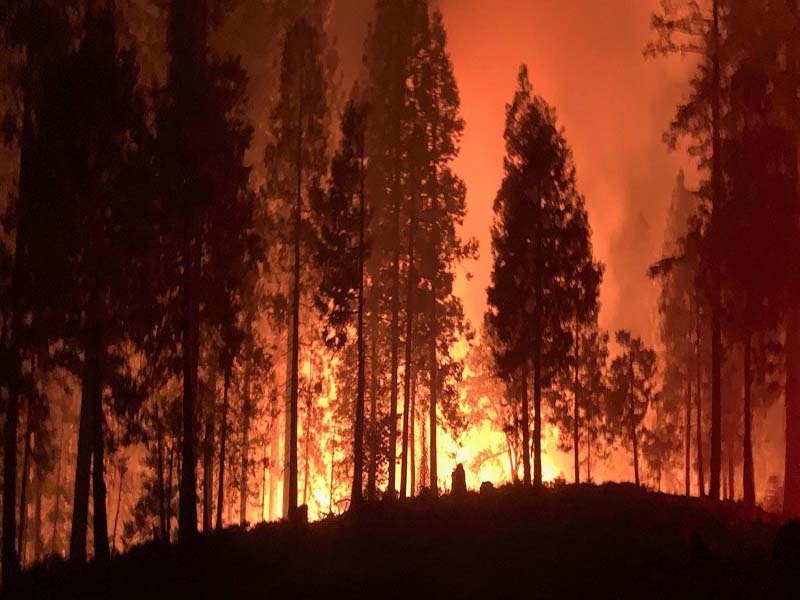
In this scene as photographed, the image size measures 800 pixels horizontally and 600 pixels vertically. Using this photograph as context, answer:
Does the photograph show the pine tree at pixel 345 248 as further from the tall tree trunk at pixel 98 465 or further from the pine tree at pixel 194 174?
the tall tree trunk at pixel 98 465

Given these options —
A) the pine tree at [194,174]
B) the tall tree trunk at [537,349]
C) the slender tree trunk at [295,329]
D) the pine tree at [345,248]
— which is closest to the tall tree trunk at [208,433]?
the slender tree trunk at [295,329]

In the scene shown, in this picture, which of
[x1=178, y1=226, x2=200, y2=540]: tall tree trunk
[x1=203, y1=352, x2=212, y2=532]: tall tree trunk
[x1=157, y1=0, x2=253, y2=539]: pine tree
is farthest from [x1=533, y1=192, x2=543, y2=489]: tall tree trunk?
[x1=203, y1=352, x2=212, y2=532]: tall tree trunk

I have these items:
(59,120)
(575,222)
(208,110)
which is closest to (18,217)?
(59,120)

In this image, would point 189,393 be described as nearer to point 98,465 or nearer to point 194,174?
point 98,465

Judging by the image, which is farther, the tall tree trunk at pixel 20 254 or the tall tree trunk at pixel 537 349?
the tall tree trunk at pixel 537 349

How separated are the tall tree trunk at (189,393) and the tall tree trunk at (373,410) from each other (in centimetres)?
767

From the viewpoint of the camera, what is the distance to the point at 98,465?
16188mm

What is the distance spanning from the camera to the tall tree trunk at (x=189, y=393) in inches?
660

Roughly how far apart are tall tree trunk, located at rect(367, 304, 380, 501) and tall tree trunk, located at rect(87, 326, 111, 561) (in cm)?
920

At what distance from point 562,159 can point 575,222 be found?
90.1 inches

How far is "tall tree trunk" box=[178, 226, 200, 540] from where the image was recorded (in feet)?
55.0

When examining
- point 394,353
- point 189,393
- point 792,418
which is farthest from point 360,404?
point 792,418

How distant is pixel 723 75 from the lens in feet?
71.7

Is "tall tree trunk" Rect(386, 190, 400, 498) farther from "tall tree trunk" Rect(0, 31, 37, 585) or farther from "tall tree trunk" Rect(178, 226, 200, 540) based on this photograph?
"tall tree trunk" Rect(0, 31, 37, 585)
